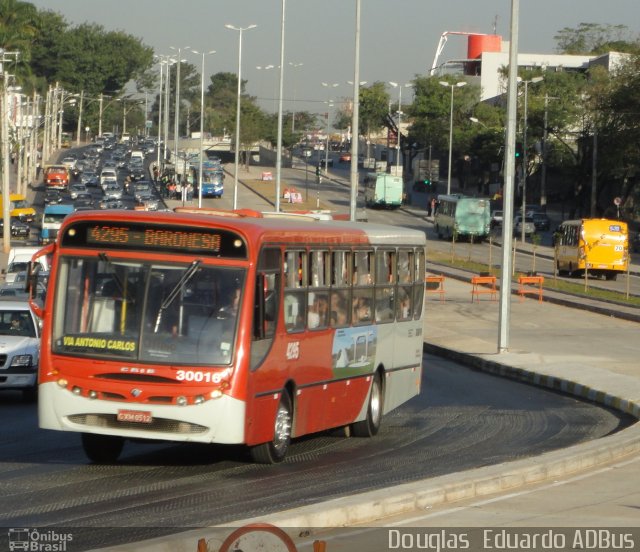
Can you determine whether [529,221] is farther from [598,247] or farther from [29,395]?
[29,395]

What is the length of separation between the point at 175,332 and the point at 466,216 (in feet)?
229

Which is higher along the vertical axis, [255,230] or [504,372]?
[255,230]

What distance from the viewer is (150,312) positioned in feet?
40.2

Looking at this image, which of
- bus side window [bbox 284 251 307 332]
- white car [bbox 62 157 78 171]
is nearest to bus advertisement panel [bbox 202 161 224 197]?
white car [bbox 62 157 78 171]

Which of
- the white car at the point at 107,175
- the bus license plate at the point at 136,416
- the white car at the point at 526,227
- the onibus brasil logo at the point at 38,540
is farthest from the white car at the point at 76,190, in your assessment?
the onibus brasil logo at the point at 38,540

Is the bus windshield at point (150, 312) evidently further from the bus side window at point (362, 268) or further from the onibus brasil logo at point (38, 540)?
the onibus brasil logo at point (38, 540)

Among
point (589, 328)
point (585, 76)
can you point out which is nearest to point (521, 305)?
point (589, 328)

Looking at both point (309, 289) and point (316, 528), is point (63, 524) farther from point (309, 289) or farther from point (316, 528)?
point (309, 289)

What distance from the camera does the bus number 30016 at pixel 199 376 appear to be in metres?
12.0

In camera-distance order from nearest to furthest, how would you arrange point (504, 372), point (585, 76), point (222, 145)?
point (504, 372) → point (585, 76) → point (222, 145)

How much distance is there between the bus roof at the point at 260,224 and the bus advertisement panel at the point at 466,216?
2511 inches

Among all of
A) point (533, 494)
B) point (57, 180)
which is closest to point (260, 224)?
point (533, 494)

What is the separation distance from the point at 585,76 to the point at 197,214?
4487 inches

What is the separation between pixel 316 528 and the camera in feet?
29.8
